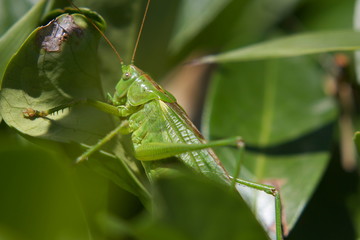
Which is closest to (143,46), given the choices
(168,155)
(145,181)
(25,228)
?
(168,155)

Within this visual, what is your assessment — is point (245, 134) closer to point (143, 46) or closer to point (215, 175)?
point (215, 175)

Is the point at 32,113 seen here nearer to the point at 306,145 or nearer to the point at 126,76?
the point at 126,76

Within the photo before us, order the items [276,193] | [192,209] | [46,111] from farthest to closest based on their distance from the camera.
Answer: [276,193] → [46,111] → [192,209]

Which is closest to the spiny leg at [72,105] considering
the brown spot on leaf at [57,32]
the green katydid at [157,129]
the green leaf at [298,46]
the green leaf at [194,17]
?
the green katydid at [157,129]

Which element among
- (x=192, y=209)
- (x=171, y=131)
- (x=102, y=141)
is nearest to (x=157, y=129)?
(x=171, y=131)

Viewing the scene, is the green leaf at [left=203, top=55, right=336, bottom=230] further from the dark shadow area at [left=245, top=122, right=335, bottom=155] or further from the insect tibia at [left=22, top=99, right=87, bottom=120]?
the insect tibia at [left=22, top=99, right=87, bottom=120]

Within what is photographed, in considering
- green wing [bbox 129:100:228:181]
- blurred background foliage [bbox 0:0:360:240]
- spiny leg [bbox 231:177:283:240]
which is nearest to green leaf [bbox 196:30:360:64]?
green wing [bbox 129:100:228:181]
